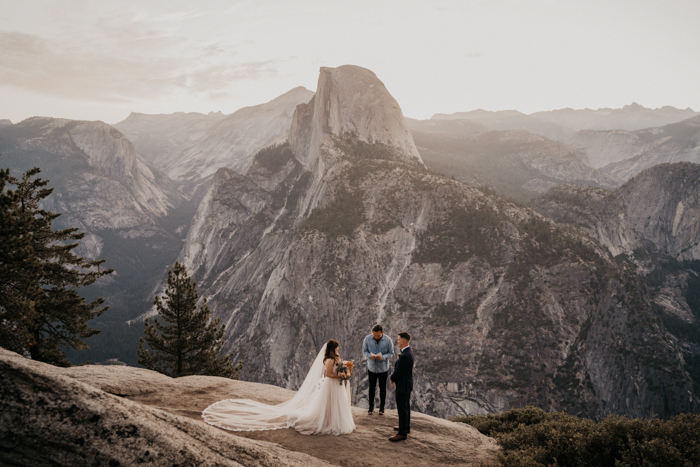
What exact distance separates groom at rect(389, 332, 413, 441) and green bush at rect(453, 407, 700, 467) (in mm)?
2727

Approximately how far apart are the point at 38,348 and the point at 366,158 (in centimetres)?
7635

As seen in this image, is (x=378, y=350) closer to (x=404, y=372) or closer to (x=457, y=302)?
(x=404, y=372)

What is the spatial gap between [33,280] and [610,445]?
2484cm

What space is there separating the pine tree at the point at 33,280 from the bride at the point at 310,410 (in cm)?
1081

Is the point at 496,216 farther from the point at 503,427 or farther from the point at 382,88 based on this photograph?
the point at 382,88

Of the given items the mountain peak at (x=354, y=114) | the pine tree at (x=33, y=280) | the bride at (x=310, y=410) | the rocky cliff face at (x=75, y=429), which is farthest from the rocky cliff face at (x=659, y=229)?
the pine tree at (x=33, y=280)

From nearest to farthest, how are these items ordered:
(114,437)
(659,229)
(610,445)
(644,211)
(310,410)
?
1. (114,437)
2. (610,445)
3. (310,410)
4. (659,229)
5. (644,211)

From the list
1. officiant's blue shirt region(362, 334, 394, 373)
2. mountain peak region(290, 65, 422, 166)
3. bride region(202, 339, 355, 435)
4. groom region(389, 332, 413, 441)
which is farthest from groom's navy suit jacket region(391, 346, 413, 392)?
mountain peak region(290, 65, 422, 166)

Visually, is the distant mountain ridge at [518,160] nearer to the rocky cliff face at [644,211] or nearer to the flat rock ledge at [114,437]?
the rocky cliff face at [644,211]

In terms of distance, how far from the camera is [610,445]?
30.2 feet

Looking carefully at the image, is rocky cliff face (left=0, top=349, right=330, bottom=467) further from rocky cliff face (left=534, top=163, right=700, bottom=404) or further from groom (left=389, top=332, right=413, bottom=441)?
rocky cliff face (left=534, top=163, right=700, bottom=404)

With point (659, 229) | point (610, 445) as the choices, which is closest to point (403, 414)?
point (610, 445)

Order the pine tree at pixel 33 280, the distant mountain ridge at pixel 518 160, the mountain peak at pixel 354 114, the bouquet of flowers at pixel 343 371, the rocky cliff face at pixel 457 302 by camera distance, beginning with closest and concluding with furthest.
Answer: the bouquet of flowers at pixel 343 371
the pine tree at pixel 33 280
the rocky cliff face at pixel 457 302
the mountain peak at pixel 354 114
the distant mountain ridge at pixel 518 160

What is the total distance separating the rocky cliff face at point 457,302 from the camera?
Result: 48344 millimetres
